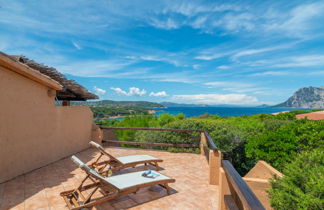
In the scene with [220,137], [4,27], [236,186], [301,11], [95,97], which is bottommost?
[220,137]

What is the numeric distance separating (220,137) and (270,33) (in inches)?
410

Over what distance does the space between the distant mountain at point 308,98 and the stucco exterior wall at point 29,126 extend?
122559 mm

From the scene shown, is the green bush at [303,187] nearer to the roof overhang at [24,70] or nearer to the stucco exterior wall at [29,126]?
the stucco exterior wall at [29,126]

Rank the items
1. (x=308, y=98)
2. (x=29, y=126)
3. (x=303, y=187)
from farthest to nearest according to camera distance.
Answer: (x=308, y=98), (x=29, y=126), (x=303, y=187)

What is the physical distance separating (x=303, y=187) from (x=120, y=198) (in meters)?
3.06

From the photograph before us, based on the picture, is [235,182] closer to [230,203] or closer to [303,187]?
[230,203]

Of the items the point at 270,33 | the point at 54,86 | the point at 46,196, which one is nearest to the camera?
the point at 46,196

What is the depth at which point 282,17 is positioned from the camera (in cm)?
1052

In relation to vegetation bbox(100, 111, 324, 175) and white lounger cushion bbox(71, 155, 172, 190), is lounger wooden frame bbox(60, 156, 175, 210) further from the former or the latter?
vegetation bbox(100, 111, 324, 175)

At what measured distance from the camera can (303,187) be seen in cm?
259

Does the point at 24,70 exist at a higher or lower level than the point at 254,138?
higher

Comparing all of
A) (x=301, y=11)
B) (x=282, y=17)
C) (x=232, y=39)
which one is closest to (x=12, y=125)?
(x=301, y=11)

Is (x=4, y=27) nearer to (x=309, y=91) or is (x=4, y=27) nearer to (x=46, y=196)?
(x=46, y=196)

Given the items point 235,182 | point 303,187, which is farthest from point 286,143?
point 235,182
